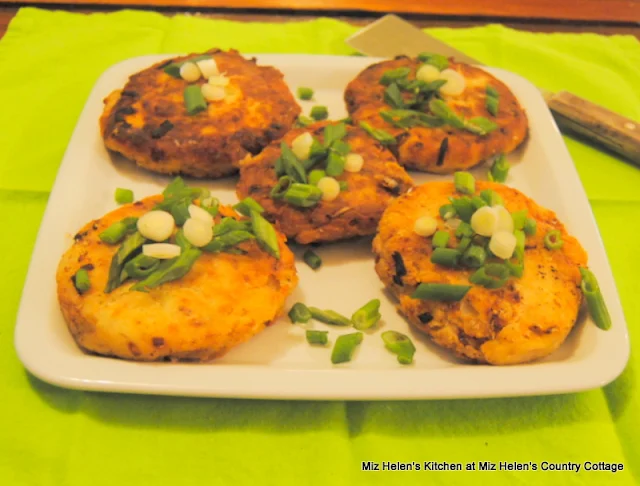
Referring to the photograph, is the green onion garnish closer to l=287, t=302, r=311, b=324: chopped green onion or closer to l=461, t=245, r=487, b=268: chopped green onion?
l=461, t=245, r=487, b=268: chopped green onion

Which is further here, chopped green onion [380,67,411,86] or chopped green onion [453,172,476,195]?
chopped green onion [380,67,411,86]

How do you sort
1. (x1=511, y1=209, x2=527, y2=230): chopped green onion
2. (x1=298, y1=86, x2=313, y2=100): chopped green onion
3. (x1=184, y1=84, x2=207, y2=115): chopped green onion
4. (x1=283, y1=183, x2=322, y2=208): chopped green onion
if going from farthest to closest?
(x1=298, y1=86, x2=313, y2=100): chopped green onion, (x1=184, y1=84, x2=207, y2=115): chopped green onion, (x1=283, y1=183, x2=322, y2=208): chopped green onion, (x1=511, y1=209, x2=527, y2=230): chopped green onion

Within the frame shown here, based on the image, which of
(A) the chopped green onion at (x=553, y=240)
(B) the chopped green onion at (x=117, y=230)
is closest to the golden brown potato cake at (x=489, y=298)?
(A) the chopped green onion at (x=553, y=240)

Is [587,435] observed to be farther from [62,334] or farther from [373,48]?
[373,48]

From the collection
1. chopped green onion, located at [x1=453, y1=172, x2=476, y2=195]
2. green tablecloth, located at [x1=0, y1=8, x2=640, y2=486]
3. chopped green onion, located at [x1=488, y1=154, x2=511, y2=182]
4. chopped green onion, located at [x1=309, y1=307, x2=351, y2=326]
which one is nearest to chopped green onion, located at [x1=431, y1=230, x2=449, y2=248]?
chopped green onion, located at [x1=453, y1=172, x2=476, y2=195]

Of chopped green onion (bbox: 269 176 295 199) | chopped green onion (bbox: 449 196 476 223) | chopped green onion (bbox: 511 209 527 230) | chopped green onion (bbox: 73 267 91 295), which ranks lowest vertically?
chopped green onion (bbox: 73 267 91 295)

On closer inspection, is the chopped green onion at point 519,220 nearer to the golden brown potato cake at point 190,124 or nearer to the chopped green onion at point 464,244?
the chopped green onion at point 464,244

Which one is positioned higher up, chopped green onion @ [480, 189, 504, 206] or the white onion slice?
chopped green onion @ [480, 189, 504, 206]

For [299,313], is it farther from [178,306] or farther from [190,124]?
[190,124]
